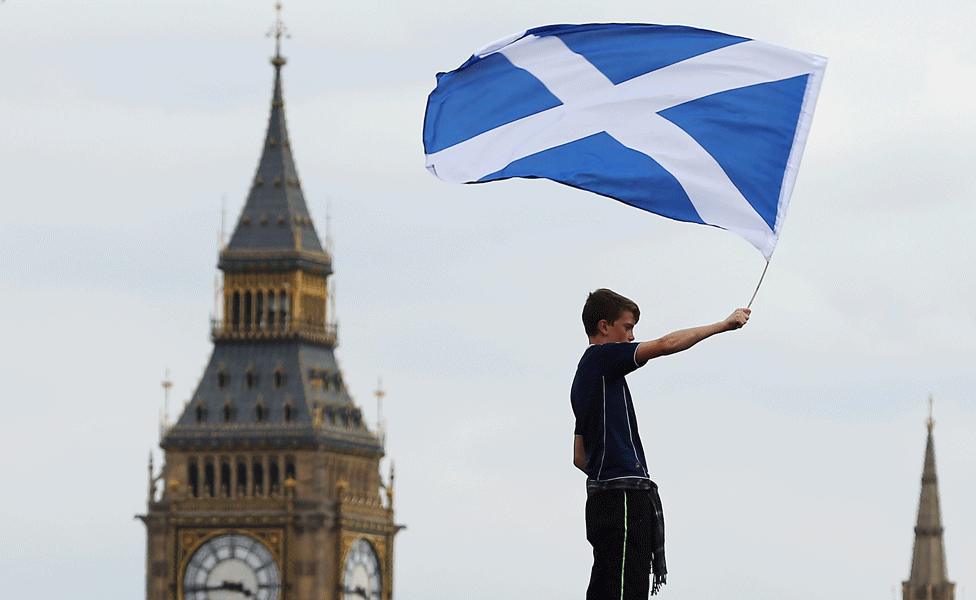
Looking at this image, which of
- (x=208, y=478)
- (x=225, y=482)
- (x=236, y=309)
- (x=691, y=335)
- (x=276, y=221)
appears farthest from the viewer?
(x=276, y=221)

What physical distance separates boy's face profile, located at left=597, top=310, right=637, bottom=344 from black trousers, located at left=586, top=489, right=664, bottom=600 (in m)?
1.08

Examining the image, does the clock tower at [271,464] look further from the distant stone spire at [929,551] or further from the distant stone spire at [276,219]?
the distant stone spire at [929,551]

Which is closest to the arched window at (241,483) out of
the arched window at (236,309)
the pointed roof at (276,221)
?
the arched window at (236,309)

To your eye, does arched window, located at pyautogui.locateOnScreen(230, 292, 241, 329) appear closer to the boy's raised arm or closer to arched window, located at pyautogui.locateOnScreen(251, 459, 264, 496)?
arched window, located at pyautogui.locateOnScreen(251, 459, 264, 496)

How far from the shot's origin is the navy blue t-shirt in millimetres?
32375

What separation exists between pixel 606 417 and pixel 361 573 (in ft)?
466

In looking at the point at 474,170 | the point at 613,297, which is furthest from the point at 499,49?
the point at 613,297

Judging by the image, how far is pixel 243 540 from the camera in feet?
561

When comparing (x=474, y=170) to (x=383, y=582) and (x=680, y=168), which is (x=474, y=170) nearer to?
(x=680, y=168)

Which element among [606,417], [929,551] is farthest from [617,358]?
[929,551]

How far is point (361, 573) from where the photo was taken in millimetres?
174250

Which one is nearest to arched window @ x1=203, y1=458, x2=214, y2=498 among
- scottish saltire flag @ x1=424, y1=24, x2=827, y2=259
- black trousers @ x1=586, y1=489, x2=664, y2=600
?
scottish saltire flag @ x1=424, y1=24, x2=827, y2=259

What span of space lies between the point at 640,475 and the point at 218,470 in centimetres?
13863

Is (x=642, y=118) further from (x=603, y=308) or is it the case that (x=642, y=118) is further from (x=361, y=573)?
(x=361, y=573)
